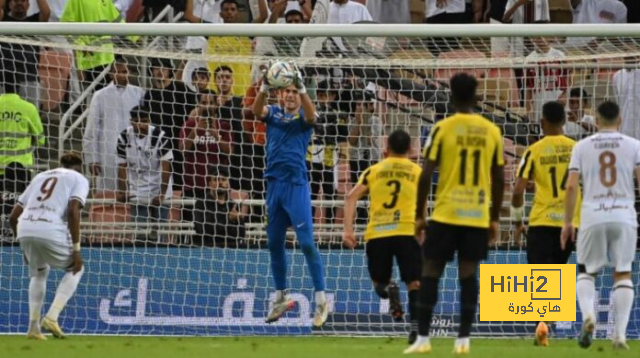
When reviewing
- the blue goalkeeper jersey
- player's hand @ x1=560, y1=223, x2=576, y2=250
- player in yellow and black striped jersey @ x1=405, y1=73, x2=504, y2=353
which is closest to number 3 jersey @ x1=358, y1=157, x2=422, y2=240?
the blue goalkeeper jersey

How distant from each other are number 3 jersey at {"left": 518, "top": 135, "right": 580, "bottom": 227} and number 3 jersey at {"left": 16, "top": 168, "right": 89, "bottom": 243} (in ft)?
15.0

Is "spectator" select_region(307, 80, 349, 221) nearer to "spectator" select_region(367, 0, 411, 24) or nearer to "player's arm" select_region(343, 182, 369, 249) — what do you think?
"spectator" select_region(367, 0, 411, 24)

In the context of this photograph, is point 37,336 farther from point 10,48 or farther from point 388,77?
point 388,77

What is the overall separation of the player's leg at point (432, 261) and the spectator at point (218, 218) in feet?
22.1

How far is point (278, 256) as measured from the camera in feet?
51.5

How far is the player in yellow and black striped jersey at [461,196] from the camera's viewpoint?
11.1m

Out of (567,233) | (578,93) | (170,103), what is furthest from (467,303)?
(170,103)

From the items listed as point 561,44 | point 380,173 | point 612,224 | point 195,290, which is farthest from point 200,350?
point 561,44

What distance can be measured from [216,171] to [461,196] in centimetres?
738

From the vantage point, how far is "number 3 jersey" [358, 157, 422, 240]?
14078mm

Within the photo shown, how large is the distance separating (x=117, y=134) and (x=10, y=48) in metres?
1.68

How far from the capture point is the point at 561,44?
1812 centimetres

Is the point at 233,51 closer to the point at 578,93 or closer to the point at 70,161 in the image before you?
the point at 70,161

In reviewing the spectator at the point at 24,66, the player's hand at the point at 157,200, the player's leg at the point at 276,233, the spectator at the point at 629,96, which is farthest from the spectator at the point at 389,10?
the player's leg at the point at 276,233
